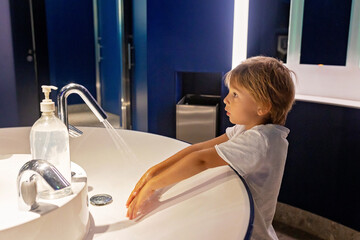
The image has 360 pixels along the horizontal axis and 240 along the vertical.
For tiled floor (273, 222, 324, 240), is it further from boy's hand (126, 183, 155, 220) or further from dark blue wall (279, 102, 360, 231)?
boy's hand (126, 183, 155, 220)

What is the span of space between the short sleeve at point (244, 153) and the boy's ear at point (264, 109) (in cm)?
9

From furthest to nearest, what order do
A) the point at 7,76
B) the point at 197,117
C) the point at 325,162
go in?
the point at 7,76 → the point at 197,117 → the point at 325,162

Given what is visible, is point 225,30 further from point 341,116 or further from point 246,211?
point 246,211

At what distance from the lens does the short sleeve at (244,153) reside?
87 centimetres

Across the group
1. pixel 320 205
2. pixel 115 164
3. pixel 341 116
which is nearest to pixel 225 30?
pixel 341 116

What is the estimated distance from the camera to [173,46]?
8.43 feet

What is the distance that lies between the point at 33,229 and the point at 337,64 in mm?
1871

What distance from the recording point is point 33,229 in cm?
57

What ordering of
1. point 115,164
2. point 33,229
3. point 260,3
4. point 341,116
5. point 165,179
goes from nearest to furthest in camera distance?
point 33,229 → point 165,179 → point 115,164 → point 341,116 → point 260,3

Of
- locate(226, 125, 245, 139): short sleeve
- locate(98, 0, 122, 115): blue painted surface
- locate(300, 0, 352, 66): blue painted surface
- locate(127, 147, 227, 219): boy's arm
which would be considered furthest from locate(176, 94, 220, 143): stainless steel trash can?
locate(98, 0, 122, 115): blue painted surface

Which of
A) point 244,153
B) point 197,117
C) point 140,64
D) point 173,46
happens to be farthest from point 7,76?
point 244,153

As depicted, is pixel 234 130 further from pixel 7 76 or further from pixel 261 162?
pixel 7 76

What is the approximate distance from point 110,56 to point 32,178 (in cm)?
447

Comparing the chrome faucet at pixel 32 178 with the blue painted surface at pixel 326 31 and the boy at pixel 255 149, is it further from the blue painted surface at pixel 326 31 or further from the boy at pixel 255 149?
the blue painted surface at pixel 326 31
